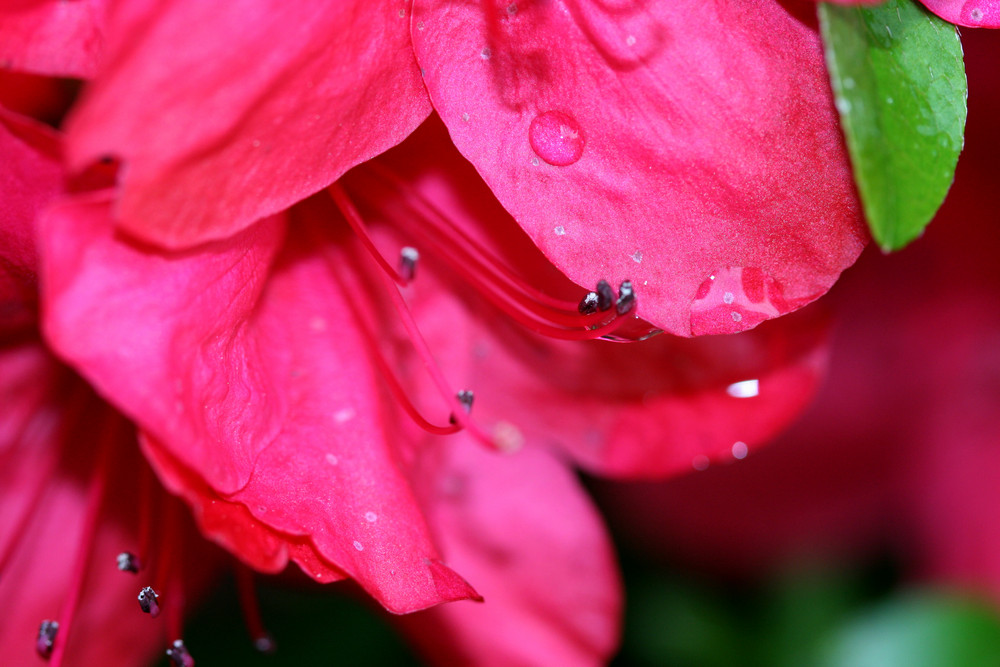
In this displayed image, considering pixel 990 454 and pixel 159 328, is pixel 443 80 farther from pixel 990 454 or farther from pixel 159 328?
pixel 990 454

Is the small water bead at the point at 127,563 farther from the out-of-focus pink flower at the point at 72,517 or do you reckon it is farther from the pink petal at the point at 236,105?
the pink petal at the point at 236,105

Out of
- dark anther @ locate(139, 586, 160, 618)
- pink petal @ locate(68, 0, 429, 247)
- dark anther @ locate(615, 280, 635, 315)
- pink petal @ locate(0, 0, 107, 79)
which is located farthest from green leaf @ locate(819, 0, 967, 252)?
dark anther @ locate(139, 586, 160, 618)

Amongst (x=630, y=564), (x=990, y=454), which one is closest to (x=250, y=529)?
(x=630, y=564)

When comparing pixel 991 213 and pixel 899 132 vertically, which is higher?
pixel 899 132

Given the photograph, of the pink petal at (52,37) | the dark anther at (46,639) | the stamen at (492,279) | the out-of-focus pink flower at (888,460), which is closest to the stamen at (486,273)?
the stamen at (492,279)

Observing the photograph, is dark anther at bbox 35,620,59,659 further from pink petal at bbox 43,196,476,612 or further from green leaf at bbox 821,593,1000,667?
green leaf at bbox 821,593,1000,667

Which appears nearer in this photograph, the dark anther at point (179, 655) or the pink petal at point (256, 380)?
the pink petal at point (256, 380)
